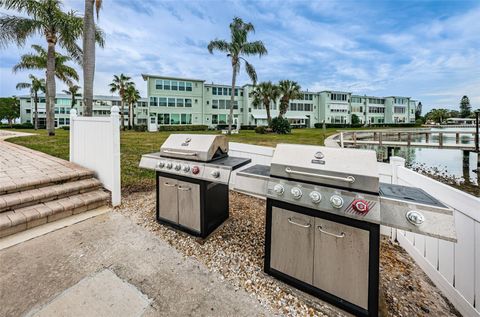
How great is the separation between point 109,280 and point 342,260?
87.4 inches

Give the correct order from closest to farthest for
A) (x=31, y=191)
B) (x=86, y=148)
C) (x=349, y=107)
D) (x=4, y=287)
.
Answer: (x=4, y=287), (x=31, y=191), (x=86, y=148), (x=349, y=107)

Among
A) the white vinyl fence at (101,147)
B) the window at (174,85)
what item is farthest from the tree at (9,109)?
the white vinyl fence at (101,147)

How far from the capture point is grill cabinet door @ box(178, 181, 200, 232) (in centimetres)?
288

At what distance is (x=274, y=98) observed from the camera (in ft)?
94.1

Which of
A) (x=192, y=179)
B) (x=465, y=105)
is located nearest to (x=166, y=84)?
(x=192, y=179)

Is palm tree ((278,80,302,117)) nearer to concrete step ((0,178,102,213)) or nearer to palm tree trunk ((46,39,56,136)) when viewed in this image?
palm tree trunk ((46,39,56,136))

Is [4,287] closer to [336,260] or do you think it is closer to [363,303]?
[336,260]

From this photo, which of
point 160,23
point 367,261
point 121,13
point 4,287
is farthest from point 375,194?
point 121,13

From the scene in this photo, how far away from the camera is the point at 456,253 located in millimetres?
2025

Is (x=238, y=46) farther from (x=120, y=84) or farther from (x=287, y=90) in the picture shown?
(x=120, y=84)

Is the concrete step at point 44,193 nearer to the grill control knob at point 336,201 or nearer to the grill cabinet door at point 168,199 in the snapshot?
the grill cabinet door at point 168,199

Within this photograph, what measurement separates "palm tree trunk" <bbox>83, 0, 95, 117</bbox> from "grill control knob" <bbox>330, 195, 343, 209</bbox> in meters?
8.96

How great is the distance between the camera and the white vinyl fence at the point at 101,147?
3.97 metres

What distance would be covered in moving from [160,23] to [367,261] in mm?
11331
